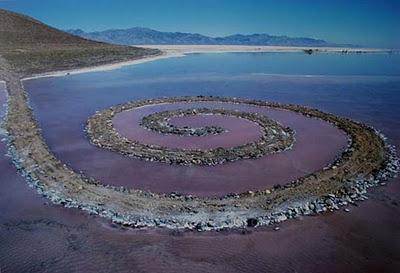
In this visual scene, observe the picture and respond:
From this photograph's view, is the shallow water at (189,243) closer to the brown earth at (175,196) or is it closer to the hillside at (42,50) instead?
the brown earth at (175,196)

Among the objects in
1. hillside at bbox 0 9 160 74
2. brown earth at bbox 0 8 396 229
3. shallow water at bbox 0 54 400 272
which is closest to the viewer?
shallow water at bbox 0 54 400 272

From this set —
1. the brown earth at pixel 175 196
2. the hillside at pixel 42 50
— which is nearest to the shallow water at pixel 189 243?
the brown earth at pixel 175 196

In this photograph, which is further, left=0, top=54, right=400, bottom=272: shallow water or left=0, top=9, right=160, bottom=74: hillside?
left=0, top=9, right=160, bottom=74: hillside

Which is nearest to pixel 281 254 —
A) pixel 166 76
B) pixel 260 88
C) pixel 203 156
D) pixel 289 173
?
pixel 289 173

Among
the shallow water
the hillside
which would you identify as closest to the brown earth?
the shallow water

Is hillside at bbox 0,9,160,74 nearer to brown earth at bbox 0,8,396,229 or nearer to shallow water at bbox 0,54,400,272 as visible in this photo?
brown earth at bbox 0,8,396,229

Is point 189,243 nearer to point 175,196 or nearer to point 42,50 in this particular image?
point 175,196

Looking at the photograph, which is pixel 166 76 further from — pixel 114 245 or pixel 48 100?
pixel 114 245

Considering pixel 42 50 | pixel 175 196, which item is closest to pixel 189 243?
pixel 175 196

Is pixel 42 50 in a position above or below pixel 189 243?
above
